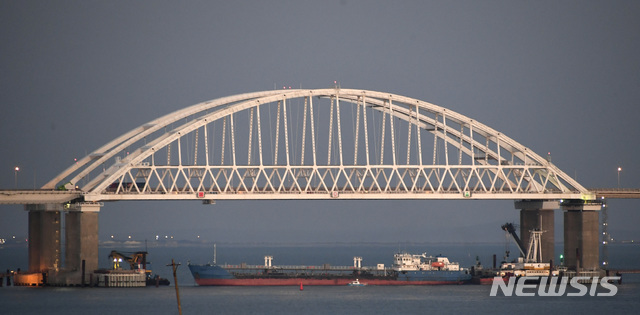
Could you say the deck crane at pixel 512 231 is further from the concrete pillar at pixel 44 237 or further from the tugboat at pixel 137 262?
the concrete pillar at pixel 44 237

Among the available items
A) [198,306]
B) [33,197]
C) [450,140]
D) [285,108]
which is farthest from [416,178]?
[33,197]

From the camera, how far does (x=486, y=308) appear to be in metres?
104

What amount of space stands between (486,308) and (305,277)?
113 ft

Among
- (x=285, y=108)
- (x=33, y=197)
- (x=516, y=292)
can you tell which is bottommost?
(x=516, y=292)

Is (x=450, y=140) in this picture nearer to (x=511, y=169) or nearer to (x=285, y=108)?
(x=511, y=169)

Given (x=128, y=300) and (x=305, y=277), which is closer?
(x=128, y=300)

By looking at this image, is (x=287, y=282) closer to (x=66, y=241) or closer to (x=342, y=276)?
(x=342, y=276)

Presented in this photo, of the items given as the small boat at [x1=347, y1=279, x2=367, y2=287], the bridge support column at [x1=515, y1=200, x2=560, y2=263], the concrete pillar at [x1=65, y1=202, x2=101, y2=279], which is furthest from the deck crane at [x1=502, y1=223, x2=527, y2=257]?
the concrete pillar at [x1=65, y1=202, x2=101, y2=279]

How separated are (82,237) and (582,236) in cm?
5803

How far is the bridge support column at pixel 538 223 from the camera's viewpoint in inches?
5408

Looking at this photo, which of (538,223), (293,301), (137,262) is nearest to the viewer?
(293,301)

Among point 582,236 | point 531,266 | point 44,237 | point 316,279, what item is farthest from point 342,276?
point 44,237

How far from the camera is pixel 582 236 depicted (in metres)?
131

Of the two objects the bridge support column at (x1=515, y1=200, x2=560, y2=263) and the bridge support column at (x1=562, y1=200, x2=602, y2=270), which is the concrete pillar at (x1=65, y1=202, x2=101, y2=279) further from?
the bridge support column at (x1=562, y1=200, x2=602, y2=270)
